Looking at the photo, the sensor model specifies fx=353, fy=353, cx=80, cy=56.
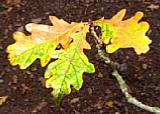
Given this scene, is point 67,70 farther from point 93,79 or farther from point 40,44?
point 93,79

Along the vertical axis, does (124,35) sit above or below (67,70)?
above

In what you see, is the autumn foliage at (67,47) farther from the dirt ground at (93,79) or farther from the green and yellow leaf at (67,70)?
the dirt ground at (93,79)

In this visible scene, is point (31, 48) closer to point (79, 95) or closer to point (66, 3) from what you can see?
point (79, 95)

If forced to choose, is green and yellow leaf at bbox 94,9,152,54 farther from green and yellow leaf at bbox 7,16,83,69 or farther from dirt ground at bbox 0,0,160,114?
dirt ground at bbox 0,0,160,114

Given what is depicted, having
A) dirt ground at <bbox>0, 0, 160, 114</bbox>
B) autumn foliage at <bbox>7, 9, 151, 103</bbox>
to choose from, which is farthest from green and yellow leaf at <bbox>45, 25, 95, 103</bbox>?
dirt ground at <bbox>0, 0, 160, 114</bbox>

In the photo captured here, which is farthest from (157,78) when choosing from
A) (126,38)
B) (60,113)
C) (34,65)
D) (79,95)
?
(126,38)

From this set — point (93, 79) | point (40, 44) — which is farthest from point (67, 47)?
point (93, 79)

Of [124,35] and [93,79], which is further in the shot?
[93,79]
